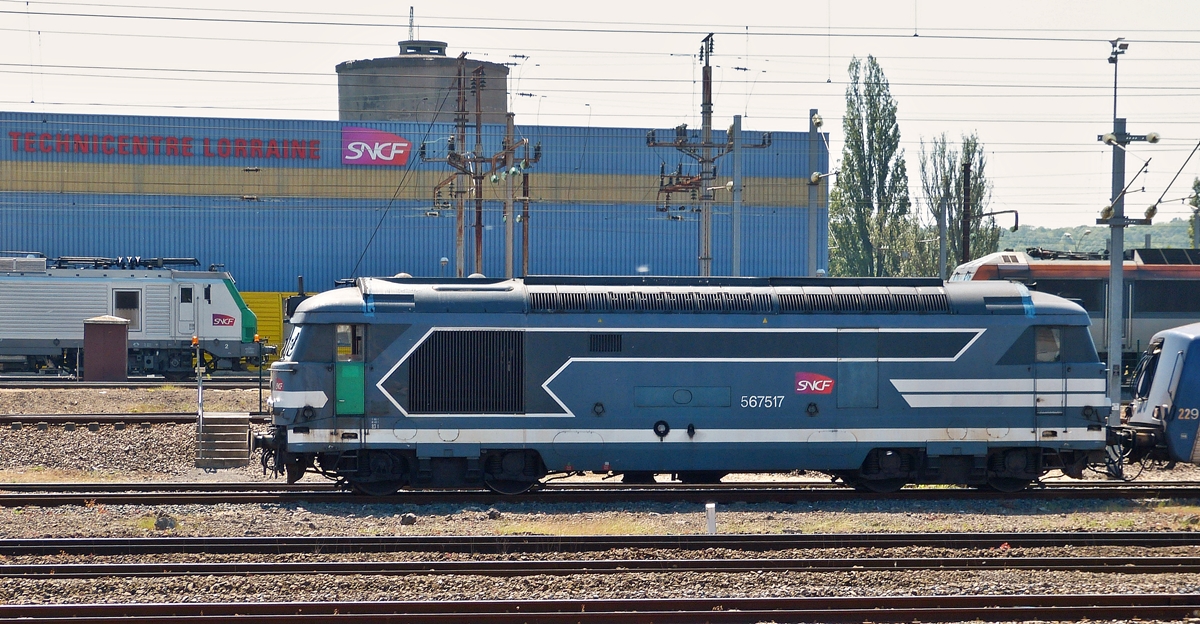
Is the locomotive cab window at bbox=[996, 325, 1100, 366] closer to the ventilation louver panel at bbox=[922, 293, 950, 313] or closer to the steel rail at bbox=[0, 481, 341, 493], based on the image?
the ventilation louver panel at bbox=[922, 293, 950, 313]

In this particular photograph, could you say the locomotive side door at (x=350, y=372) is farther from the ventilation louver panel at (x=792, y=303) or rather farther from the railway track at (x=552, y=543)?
the ventilation louver panel at (x=792, y=303)

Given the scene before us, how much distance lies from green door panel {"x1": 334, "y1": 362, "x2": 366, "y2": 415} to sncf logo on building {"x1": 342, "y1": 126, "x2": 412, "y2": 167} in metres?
36.3

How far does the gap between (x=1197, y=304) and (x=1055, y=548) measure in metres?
23.7

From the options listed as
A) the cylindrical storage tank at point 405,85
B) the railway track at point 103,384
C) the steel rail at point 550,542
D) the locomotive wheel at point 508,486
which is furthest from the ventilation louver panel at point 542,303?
the cylindrical storage tank at point 405,85

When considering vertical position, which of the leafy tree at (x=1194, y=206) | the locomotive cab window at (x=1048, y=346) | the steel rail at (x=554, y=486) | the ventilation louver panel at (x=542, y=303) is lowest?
the steel rail at (x=554, y=486)

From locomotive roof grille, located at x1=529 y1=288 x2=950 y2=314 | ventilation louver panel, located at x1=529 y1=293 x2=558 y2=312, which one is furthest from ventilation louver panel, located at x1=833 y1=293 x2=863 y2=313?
ventilation louver panel, located at x1=529 y1=293 x2=558 y2=312

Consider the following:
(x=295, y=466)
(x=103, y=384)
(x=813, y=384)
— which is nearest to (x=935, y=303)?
(x=813, y=384)

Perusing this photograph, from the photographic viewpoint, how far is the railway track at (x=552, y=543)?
13008 millimetres

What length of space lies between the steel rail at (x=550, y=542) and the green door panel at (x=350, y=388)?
124 inches

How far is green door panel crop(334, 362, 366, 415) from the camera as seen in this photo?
54.5 ft

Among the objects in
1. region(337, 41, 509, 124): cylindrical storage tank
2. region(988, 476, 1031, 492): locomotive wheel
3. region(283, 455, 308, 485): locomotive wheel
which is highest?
region(337, 41, 509, 124): cylindrical storage tank

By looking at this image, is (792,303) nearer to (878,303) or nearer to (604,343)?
(878,303)

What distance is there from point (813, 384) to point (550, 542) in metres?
5.92

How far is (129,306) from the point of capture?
37.3 metres
